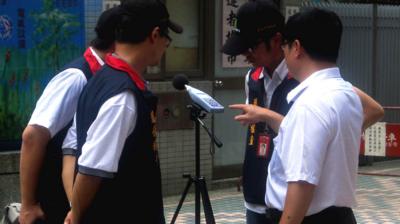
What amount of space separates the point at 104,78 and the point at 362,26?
10.1 m

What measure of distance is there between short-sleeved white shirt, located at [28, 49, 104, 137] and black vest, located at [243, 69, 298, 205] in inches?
34.3

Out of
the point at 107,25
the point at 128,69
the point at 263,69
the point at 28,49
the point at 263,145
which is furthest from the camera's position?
the point at 28,49

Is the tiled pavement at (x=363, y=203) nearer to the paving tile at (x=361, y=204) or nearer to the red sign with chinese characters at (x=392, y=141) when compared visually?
the paving tile at (x=361, y=204)

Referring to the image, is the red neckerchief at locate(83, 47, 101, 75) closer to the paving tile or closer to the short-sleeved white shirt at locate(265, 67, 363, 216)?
the short-sleeved white shirt at locate(265, 67, 363, 216)

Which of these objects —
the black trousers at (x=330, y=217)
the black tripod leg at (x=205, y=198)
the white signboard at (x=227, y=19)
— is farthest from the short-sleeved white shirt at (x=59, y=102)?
the white signboard at (x=227, y=19)

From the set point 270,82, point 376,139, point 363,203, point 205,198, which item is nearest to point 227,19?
point 376,139

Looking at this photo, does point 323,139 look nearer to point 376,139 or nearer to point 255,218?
point 255,218

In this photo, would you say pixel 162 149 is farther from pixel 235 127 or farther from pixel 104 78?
pixel 104 78

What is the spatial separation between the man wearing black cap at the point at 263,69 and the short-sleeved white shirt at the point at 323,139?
641 millimetres

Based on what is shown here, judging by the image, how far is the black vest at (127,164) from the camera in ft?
10.1

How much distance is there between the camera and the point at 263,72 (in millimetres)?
4039

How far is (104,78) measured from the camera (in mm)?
3137

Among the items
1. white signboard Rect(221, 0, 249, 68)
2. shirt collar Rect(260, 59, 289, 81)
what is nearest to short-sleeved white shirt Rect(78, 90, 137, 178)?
shirt collar Rect(260, 59, 289, 81)

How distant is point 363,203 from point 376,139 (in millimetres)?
1102
